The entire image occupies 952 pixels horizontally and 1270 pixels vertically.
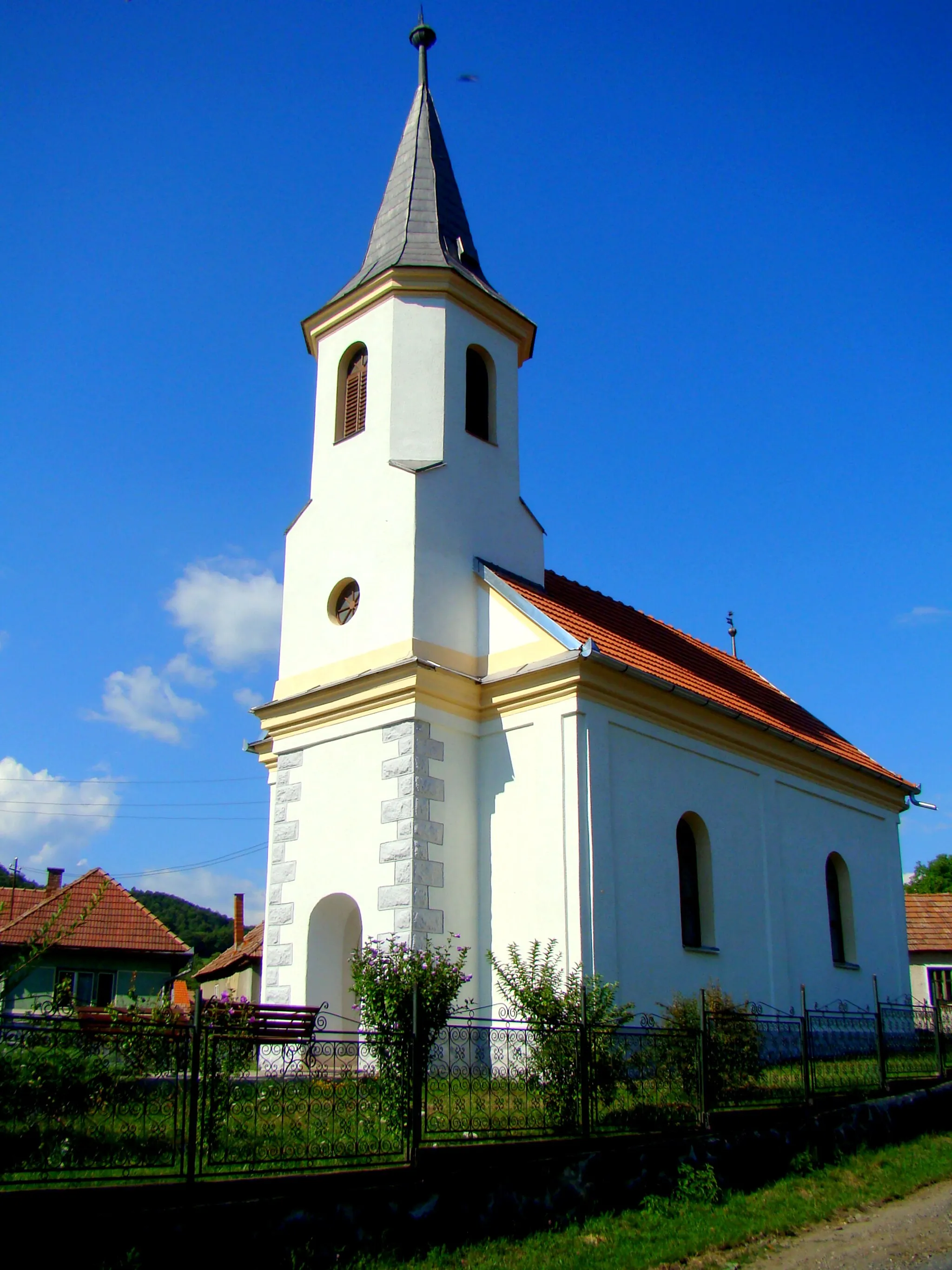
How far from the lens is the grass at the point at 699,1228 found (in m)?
7.37

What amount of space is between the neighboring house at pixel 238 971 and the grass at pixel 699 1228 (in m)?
17.5

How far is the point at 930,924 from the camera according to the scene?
102ft

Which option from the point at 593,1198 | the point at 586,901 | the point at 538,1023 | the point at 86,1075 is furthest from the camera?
the point at 586,901

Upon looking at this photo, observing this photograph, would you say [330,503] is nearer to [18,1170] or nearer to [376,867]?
[376,867]

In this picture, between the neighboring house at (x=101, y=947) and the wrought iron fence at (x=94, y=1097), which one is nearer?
the wrought iron fence at (x=94, y=1097)

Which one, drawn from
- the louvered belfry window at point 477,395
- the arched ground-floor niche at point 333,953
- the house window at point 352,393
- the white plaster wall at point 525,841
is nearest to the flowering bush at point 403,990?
the white plaster wall at point 525,841

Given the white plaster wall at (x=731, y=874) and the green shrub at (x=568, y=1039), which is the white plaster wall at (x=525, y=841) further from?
the green shrub at (x=568, y=1039)

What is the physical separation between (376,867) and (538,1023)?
13.0 feet

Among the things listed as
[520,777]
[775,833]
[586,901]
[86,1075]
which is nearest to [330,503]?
[520,777]

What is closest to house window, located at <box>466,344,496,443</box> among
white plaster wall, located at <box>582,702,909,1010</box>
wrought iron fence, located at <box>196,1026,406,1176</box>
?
white plaster wall, located at <box>582,702,909,1010</box>

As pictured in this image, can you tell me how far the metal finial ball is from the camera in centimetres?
1931

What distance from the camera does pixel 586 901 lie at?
12.7 metres

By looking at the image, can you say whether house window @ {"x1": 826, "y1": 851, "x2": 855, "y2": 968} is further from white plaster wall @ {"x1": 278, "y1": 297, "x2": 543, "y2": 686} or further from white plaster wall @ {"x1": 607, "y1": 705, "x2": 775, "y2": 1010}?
white plaster wall @ {"x1": 278, "y1": 297, "x2": 543, "y2": 686}

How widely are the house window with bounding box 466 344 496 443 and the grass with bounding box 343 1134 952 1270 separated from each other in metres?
10.6
